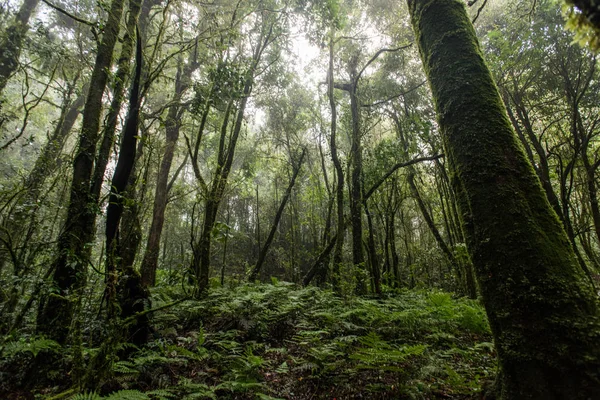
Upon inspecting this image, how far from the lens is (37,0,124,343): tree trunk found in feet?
11.7

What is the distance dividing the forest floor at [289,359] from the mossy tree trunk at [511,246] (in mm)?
809

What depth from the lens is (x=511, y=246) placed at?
1780mm

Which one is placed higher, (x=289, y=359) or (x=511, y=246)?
(x=511, y=246)

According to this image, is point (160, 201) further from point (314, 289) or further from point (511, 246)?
point (511, 246)

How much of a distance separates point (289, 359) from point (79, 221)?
3.42 metres

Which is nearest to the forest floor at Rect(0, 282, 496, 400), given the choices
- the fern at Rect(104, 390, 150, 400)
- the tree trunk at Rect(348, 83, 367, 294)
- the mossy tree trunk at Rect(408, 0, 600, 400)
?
the fern at Rect(104, 390, 150, 400)

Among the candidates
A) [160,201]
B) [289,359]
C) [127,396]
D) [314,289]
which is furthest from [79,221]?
[160,201]

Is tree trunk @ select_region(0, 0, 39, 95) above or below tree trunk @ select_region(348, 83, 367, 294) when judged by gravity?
above

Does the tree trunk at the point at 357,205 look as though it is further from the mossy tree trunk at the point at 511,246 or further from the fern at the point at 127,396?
the fern at the point at 127,396

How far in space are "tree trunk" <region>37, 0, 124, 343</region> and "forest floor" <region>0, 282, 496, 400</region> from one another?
0.45 m

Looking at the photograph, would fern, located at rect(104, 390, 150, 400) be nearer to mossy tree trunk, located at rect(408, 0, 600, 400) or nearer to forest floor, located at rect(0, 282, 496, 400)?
forest floor, located at rect(0, 282, 496, 400)

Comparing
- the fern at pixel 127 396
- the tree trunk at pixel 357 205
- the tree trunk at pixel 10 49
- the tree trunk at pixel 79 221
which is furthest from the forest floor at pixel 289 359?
the tree trunk at pixel 10 49

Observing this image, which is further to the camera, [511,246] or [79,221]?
[79,221]

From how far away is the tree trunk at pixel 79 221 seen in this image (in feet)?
11.7
